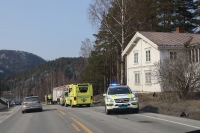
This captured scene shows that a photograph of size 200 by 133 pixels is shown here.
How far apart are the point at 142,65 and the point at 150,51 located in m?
2.36

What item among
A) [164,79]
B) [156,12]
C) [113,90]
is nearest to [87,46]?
[156,12]

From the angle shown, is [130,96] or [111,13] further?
[111,13]

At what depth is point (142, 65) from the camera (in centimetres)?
3894

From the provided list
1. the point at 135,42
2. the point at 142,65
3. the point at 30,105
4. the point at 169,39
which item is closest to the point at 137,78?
the point at 142,65

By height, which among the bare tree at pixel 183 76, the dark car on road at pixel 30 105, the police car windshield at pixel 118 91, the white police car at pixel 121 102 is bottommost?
the dark car on road at pixel 30 105

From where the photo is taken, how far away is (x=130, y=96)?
20.6 m

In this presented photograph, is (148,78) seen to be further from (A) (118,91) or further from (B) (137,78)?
(A) (118,91)

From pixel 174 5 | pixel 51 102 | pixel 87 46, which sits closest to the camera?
pixel 174 5

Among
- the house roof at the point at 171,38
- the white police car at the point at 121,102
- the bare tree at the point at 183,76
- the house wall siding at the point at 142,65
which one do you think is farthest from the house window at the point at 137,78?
the white police car at the point at 121,102

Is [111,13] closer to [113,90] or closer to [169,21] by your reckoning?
[169,21]

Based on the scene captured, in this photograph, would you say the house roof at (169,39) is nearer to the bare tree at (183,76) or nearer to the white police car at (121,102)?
the bare tree at (183,76)

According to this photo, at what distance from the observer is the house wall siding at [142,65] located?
36.2 m

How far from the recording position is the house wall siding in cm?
3622

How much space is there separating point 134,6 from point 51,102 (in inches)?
1290
